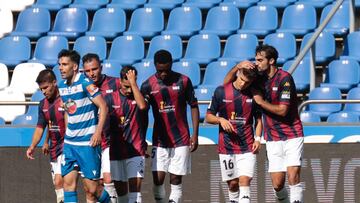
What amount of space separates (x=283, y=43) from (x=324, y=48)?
71 cm

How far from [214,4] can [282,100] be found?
713cm

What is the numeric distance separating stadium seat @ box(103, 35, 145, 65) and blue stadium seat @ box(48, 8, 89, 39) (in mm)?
1029

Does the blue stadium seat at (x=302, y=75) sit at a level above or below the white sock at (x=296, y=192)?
above

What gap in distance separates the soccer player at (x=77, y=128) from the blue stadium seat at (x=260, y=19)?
7026 millimetres

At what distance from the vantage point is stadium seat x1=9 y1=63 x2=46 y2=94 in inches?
735

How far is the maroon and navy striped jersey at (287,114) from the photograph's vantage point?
42.8 ft

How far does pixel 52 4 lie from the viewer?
20.5 m

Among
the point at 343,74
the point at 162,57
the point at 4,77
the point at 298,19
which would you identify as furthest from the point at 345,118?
the point at 4,77

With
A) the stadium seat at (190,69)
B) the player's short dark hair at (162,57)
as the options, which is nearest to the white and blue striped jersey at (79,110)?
the player's short dark hair at (162,57)

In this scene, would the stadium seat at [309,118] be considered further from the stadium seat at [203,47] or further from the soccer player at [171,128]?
the soccer player at [171,128]

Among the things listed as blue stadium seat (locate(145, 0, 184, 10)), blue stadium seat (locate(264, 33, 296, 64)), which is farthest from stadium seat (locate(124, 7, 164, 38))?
blue stadium seat (locate(264, 33, 296, 64))

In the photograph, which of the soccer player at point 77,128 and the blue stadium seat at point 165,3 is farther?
the blue stadium seat at point 165,3

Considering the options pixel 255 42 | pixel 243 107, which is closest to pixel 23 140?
pixel 243 107

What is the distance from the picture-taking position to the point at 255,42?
18344 millimetres
